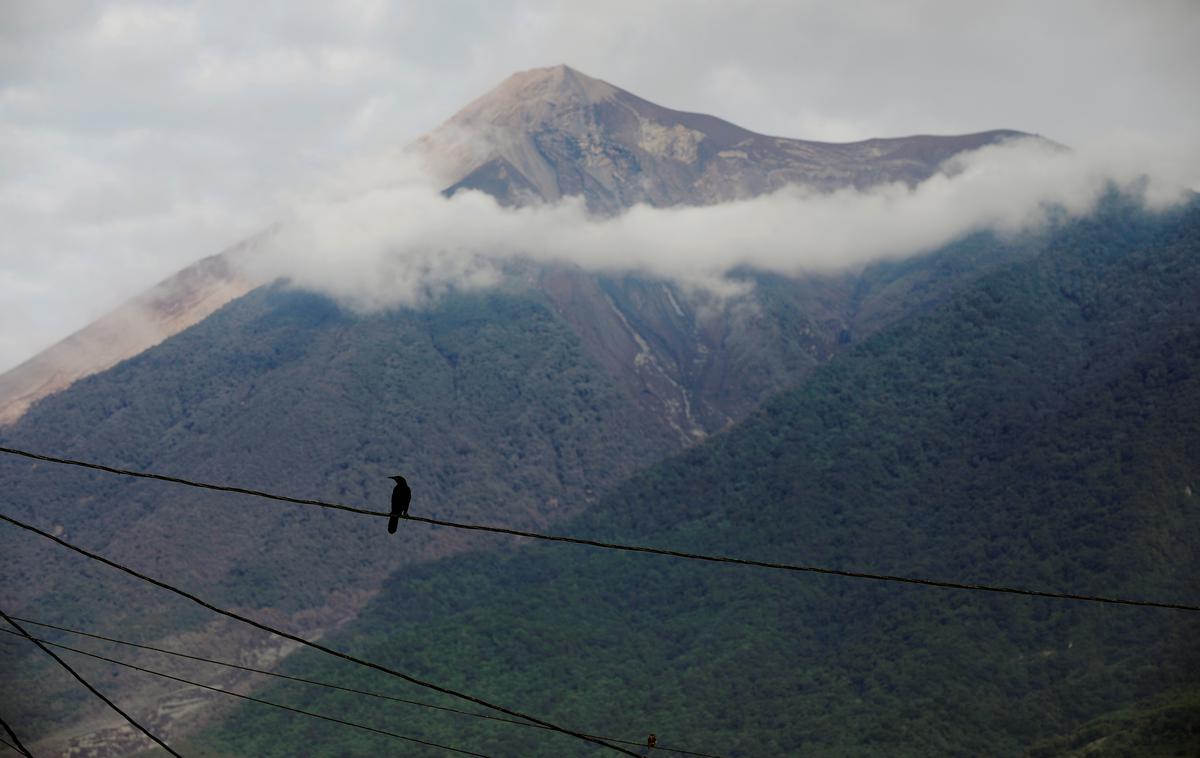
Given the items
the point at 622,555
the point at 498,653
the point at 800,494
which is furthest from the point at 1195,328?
the point at 498,653

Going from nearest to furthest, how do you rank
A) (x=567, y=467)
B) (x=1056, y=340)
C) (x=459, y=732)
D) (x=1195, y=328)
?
(x=459, y=732), (x=1195, y=328), (x=1056, y=340), (x=567, y=467)

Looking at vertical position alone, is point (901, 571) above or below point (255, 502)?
above

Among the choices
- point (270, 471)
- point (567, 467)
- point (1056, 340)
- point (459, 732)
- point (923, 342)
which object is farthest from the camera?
point (567, 467)

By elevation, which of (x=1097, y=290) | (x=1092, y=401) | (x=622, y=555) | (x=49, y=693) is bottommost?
(x=49, y=693)

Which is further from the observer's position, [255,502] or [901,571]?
[255,502]

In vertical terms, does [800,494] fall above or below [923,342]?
below

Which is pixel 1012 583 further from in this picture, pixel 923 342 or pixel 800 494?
pixel 923 342

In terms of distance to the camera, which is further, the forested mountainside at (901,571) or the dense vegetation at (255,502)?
the dense vegetation at (255,502)

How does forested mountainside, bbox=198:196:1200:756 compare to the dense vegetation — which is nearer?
forested mountainside, bbox=198:196:1200:756
